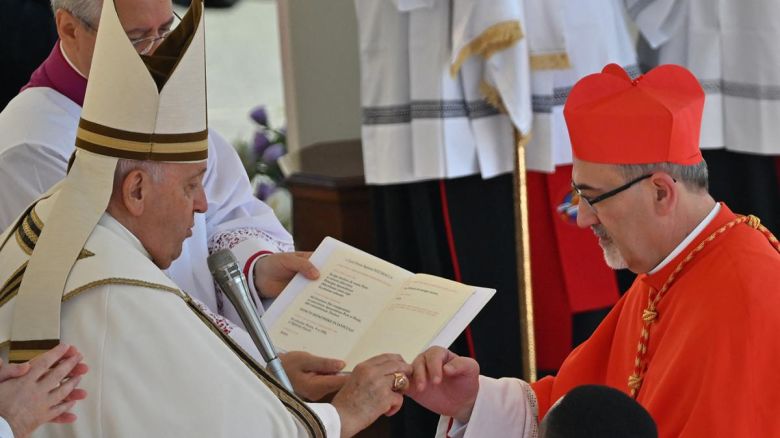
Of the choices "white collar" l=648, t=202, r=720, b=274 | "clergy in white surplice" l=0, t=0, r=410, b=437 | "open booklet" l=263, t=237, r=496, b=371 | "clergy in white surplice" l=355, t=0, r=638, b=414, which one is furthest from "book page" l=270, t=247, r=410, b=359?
"clergy in white surplice" l=355, t=0, r=638, b=414

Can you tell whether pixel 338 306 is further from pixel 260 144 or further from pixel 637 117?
pixel 260 144

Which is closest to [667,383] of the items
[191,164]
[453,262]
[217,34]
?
[191,164]

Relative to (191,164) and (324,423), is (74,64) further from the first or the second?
(324,423)

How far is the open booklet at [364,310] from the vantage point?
9.69ft

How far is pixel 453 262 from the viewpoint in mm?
5164

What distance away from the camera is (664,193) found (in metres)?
2.85

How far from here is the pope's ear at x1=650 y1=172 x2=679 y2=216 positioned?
112 inches

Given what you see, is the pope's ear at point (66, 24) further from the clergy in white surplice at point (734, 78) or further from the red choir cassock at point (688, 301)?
the clergy in white surplice at point (734, 78)

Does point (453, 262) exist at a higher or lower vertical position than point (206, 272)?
lower

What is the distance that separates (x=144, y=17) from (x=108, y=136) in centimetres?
80

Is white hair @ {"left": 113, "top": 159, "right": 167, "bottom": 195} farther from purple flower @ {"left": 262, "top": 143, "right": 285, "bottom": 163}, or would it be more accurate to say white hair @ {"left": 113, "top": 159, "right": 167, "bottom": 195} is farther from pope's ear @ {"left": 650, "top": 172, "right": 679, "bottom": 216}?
purple flower @ {"left": 262, "top": 143, "right": 285, "bottom": 163}

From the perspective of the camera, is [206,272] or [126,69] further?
[206,272]

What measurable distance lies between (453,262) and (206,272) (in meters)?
1.85

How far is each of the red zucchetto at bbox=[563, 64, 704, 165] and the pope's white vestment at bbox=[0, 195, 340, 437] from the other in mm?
959
